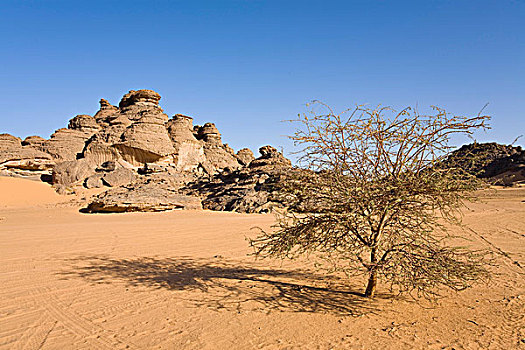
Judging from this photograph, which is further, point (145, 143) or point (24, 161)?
point (145, 143)

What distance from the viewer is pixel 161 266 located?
22.0ft

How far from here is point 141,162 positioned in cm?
3030

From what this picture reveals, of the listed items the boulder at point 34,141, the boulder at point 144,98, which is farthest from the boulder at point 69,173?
the boulder at point 144,98

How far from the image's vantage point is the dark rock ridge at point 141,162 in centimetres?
1736

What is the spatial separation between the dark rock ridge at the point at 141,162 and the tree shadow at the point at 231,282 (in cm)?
811

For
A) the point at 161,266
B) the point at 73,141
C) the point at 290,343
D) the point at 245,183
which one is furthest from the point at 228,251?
the point at 73,141

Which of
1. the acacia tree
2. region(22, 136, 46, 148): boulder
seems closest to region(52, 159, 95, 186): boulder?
region(22, 136, 46, 148): boulder

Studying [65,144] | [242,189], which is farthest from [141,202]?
[65,144]

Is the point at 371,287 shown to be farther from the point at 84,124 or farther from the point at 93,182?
the point at 84,124

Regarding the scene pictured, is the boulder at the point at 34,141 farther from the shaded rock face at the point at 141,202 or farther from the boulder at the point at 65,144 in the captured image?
the shaded rock face at the point at 141,202

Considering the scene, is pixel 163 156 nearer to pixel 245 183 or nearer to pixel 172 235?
pixel 245 183

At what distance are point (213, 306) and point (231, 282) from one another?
1073 mm

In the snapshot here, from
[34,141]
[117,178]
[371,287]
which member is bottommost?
[371,287]

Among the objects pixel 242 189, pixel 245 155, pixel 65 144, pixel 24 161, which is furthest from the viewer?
pixel 245 155
